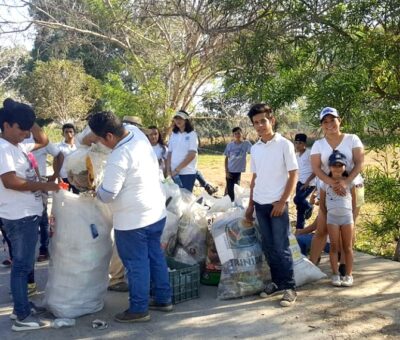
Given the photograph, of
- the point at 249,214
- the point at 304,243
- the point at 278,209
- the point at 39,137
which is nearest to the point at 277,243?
the point at 278,209

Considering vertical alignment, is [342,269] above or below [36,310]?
above

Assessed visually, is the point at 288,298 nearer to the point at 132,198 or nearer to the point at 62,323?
the point at 132,198

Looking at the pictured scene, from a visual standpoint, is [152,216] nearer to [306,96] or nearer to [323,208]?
[323,208]

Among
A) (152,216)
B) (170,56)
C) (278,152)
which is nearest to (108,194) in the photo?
(152,216)

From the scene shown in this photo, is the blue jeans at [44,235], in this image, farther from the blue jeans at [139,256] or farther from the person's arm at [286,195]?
the person's arm at [286,195]

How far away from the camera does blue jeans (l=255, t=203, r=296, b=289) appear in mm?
4117

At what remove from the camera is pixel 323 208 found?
4652mm

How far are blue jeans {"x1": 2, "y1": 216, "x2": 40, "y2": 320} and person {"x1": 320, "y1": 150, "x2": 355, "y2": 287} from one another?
2580 millimetres

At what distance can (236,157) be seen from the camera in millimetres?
8578

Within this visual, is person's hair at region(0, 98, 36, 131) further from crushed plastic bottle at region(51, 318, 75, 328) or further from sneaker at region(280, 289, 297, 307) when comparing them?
sneaker at region(280, 289, 297, 307)

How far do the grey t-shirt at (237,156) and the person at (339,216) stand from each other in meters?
4.03

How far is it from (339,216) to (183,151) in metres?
2.53

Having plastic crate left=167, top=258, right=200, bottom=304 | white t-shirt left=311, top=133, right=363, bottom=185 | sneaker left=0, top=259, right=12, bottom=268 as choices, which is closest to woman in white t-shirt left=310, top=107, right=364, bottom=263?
white t-shirt left=311, top=133, right=363, bottom=185

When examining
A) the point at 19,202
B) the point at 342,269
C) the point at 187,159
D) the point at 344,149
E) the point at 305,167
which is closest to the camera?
the point at 19,202
